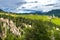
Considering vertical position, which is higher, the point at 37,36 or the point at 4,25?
the point at 4,25

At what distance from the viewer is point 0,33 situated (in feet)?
362

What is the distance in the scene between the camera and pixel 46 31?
14688 centimetres

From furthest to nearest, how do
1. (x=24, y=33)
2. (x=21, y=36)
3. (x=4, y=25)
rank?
1. (x=24, y=33)
2. (x=21, y=36)
3. (x=4, y=25)

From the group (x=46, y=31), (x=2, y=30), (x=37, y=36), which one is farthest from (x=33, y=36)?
(x=2, y=30)

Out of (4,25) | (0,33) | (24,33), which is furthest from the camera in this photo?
(24,33)

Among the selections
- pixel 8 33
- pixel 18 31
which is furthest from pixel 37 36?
pixel 8 33

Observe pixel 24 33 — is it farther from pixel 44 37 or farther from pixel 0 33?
pixel 0 33

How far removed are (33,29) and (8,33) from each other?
25.6m

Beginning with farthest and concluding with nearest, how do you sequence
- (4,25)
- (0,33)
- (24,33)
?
(24,33) < (4,25) < (0,33)

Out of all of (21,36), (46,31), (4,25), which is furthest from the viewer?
(46,31)

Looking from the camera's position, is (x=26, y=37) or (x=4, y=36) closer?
(x=4, y=36)

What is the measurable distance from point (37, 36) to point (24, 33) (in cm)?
695

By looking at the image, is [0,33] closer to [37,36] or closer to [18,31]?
[18,31]

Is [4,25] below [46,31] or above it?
above
